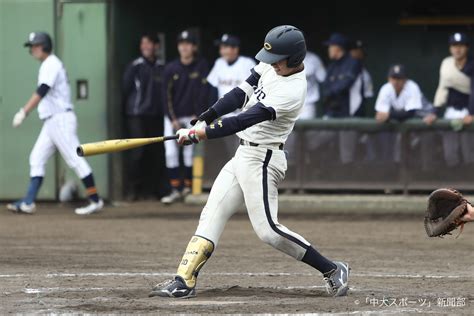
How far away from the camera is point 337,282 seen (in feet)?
24.0

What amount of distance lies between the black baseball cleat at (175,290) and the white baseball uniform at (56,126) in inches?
218

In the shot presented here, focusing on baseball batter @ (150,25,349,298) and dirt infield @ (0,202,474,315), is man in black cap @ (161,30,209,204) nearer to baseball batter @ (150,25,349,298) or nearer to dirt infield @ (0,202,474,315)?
dirt infield @ (0,202,474,315)

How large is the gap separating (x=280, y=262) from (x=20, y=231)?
3.17m

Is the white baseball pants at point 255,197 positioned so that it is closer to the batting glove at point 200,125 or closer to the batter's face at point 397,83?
the batting glove at point 200,125

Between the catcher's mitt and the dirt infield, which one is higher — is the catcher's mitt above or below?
above

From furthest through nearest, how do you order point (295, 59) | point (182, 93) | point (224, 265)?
point (182, 93)
point (224, 265)
point (295, 59)

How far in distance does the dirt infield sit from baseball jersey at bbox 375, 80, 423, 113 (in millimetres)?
1246

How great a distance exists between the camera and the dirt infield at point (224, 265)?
698cm

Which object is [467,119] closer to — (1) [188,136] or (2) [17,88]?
(2) [17,88]

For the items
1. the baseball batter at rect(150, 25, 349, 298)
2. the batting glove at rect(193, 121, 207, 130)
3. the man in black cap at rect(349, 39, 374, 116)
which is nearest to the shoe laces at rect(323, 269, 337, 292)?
→ the baseball batter at rect(150, 25, 349, 298)

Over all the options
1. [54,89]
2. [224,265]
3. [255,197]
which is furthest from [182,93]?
[255,197]

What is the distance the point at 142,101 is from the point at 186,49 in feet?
2.95

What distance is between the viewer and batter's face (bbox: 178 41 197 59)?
13398 millimetres

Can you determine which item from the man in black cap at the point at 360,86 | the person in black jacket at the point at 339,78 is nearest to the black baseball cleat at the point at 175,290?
the person in black jacket at the point at 339,78
